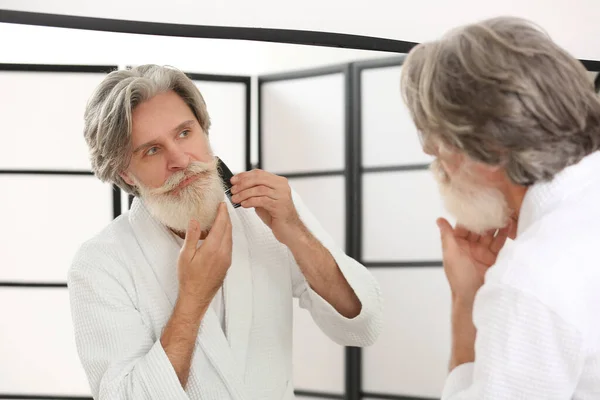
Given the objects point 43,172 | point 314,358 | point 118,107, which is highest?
point 118,107

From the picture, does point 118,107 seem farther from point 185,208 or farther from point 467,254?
point 467,254

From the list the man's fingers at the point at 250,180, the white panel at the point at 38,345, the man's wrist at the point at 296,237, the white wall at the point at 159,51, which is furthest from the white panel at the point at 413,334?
the white panel at the point at 38,345

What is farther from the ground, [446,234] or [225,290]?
[446,234]

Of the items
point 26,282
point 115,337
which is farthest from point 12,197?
point 115,337

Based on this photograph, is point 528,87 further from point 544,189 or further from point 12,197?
point 12,197

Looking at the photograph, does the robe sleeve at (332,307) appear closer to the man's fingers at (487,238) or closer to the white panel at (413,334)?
the white panel at (413,334)

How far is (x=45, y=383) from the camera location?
Answer: 101 centimetres

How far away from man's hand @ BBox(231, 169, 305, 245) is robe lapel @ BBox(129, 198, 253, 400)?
6 cm

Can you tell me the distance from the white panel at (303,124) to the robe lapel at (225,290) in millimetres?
128

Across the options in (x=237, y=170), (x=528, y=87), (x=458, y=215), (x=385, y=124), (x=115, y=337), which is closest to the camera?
(x=528, y=87)

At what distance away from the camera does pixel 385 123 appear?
3.86 feet

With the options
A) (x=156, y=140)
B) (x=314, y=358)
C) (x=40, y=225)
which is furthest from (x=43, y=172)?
(x=314, y=358)

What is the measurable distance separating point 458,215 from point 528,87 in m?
0.20

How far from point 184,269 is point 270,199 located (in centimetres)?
17
